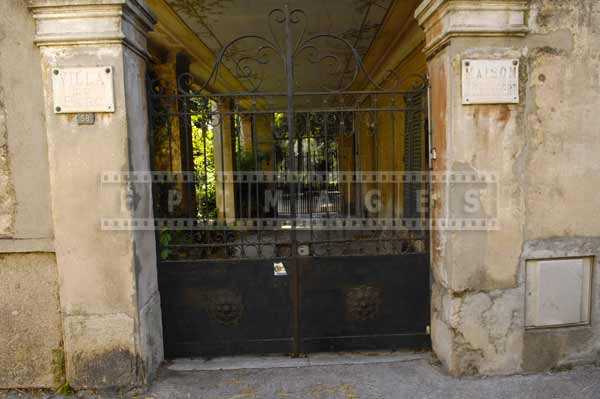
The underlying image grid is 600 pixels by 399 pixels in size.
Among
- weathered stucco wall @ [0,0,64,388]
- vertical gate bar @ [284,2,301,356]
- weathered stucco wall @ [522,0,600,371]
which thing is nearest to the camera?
weathered stucco wall @ [0,0,64,388]

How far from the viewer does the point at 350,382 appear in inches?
118

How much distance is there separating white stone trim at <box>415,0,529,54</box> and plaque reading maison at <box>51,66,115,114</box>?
2469 millimetres

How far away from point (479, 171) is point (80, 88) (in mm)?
2994

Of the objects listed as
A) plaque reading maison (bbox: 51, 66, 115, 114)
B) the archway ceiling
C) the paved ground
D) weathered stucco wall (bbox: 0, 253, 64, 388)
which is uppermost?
the archway ceiling

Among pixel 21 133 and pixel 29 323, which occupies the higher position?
pixel 21 133

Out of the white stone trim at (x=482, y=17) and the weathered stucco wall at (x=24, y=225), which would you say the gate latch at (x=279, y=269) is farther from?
the white stone trim at (x=482, y=17)

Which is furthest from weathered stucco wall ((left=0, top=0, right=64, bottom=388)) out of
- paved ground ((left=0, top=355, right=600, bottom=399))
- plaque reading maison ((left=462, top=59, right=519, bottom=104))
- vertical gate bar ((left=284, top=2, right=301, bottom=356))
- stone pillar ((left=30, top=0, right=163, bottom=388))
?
plaque reading maison ((left=462, top=59, right=519, bottom=104))

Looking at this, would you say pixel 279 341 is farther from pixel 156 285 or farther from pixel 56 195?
pixel 56 195

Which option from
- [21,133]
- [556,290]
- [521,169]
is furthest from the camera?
[556,290]

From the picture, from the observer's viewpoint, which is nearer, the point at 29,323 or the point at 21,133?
the point at 21,133

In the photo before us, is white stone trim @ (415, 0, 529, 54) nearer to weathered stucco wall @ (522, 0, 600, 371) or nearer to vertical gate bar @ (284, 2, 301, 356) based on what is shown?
weathered stucco wall @ (522, 0, 600, 371)

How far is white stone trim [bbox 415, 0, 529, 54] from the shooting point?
9.22ft

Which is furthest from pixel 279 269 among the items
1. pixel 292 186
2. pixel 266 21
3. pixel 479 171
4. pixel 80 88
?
pixel 266 21

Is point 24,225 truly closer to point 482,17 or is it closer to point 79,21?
point 79,21
